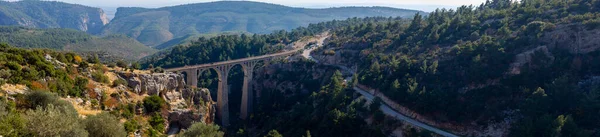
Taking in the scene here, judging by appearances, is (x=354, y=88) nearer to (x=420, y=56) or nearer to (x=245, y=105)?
(x=420, y=56)

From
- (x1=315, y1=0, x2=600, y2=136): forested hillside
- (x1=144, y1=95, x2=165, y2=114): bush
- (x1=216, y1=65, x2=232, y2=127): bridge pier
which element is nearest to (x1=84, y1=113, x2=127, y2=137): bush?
(x1=144, y1=95, x2=165, y2=114): bush

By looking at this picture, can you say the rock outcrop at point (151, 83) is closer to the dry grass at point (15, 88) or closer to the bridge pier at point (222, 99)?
the dry grass at point (15, 88)

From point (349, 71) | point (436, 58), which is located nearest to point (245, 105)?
point (349, 71)

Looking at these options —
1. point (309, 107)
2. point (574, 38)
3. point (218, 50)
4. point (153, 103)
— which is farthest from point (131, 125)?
point (218, 50)

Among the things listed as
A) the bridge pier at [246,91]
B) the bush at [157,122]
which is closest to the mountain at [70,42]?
the bridge pier at [246,91]

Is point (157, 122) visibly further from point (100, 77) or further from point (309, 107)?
point (309, 107)

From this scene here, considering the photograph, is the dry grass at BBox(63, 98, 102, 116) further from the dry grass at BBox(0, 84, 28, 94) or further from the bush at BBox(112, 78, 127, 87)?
the bush at BBox(112, 78, 127, 87)
